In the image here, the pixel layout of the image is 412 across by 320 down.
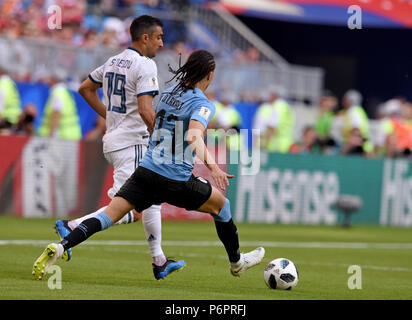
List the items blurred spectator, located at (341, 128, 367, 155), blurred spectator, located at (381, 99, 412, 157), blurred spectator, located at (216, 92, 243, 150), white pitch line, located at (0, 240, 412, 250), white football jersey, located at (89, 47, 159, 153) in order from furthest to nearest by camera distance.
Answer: blurred spectator, located at (381, 99, 412, 157) → blurred spectator, located at (341, 128, 367, 155) → blurred spectator, located at (216, 92, 243, 150) → white pitch line, located at (0, 240, 412, 250) → white football jersey, located at (89, 47, 159, 153)

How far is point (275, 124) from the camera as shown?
23.6 m

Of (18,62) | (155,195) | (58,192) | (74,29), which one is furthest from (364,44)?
(155,195)

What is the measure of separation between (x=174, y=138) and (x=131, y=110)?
128cm

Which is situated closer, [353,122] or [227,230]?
[227,230]

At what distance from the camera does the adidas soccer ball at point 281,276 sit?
955cm

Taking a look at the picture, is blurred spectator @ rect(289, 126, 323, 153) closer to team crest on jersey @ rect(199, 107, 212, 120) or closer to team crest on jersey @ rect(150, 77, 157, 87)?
team crest on jersey @ rect(150, 77, 157, 87)

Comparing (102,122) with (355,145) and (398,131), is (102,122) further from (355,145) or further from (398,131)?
(398,131)

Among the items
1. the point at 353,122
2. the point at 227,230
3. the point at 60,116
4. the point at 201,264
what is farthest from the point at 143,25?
the point at 353,122

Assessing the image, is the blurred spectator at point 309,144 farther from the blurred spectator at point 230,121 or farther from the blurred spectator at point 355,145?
the blurred spectator at point 230,121

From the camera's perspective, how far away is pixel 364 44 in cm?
3544

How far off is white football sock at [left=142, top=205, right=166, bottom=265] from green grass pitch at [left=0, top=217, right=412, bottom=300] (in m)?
0.26

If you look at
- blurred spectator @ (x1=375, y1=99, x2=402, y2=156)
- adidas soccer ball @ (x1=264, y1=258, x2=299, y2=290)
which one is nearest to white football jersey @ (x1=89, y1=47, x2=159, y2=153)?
adidas soccer ball @ (x1=264, y1=258, x2=299, y2=290)

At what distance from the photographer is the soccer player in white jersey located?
9891 mm
